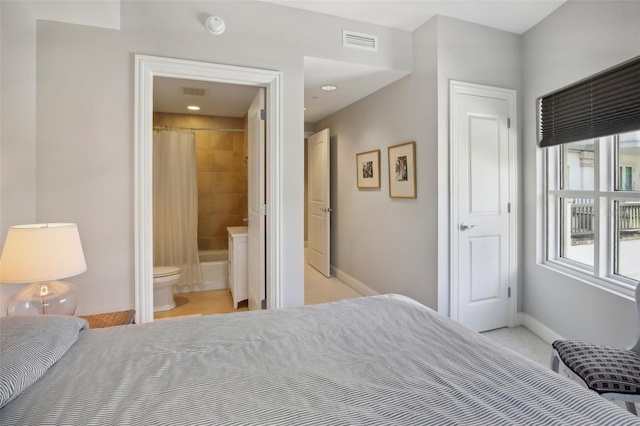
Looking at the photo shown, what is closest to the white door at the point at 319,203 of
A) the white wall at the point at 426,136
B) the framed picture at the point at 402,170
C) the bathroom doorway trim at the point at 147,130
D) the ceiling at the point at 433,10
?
the white wall at the point at 426,136

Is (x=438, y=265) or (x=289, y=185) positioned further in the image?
(x=438, y=265)

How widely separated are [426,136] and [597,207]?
1324 mm

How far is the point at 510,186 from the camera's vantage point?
305 centimetres

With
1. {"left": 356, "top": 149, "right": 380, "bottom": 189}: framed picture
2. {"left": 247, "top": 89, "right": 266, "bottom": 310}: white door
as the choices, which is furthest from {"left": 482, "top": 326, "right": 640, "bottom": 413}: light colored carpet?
{"left": 247, "top": 89, "right": 266, "bottom": 310}: white door

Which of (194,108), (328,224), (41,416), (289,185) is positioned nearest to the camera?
(41,416)

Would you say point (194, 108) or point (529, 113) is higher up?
point (194, 108)

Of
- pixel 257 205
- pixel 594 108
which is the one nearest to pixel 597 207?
pixel 594 108

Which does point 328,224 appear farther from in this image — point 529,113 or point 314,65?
point 529,113

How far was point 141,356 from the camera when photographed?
116 centimetres

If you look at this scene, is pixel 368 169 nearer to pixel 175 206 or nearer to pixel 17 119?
pixel 175 206

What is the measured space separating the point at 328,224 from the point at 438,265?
2090 mm

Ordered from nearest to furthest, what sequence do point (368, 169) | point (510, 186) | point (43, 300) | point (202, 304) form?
1. point (43, 300)
2. point (510, 186)
3. point (202, 304)
4. point (368, 169)

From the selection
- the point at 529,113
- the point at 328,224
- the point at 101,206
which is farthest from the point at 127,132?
the point at 529,113

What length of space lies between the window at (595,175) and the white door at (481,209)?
0.33 m
